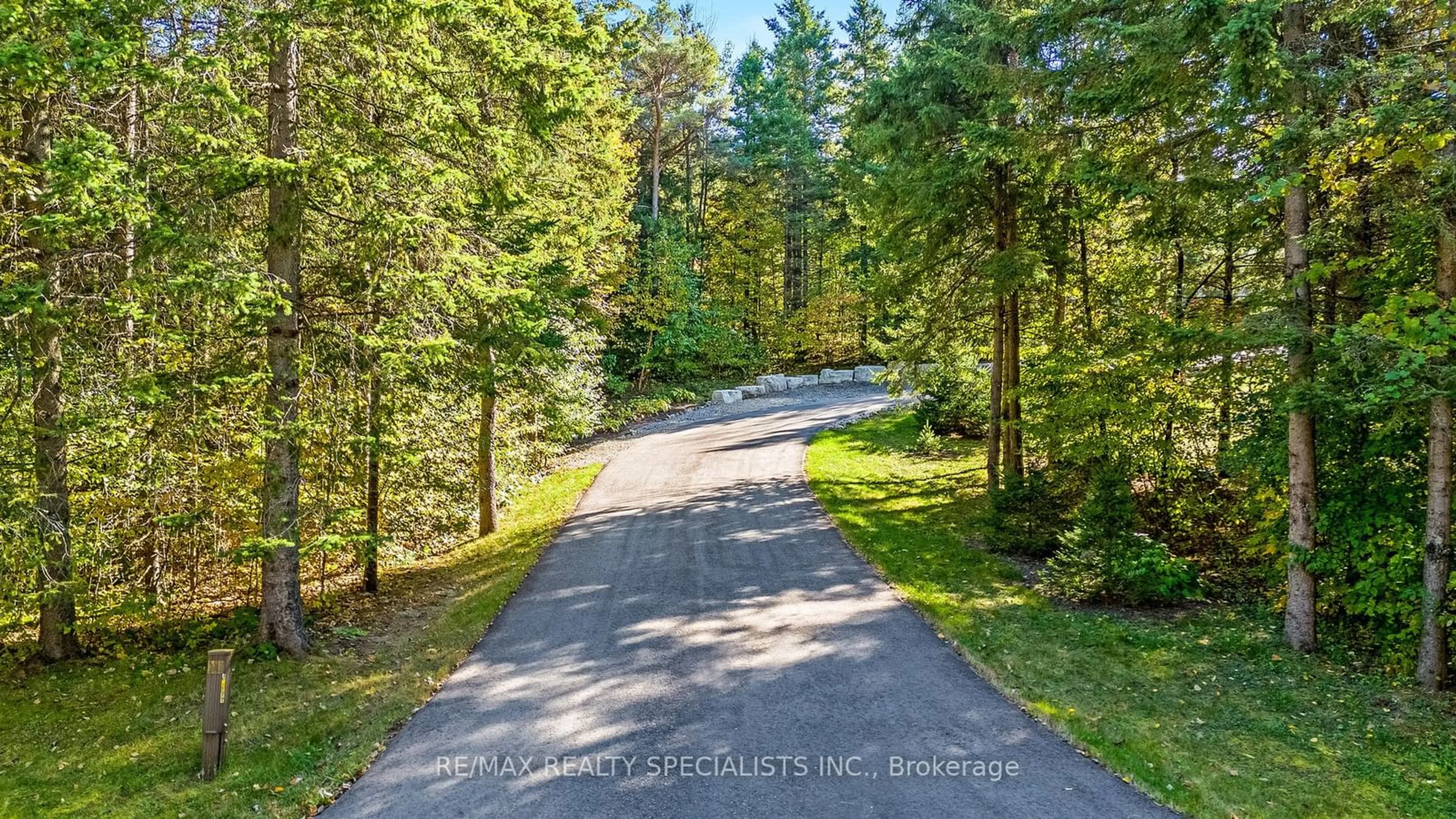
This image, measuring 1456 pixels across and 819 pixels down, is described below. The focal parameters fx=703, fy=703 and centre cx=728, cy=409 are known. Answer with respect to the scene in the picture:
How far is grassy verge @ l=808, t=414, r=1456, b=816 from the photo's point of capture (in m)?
4.96

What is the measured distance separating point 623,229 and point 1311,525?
19209 millimetres

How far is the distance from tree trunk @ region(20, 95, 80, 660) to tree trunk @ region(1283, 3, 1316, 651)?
11426mm

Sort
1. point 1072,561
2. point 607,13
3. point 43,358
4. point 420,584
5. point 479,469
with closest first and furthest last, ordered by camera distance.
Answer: point 43,358 → point 1072,561 → point 420,584 → point 479,469 → point 607,13

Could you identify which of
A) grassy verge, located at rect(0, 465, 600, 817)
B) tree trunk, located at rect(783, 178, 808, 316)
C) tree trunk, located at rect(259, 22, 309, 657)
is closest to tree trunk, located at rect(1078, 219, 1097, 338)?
grassy verge, located at rect(0, 465, 600, 817)

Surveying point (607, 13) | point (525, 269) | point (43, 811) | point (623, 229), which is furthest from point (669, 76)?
point (43, 811)

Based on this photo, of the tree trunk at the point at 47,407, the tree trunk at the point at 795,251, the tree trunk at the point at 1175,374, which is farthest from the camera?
the tree trunk at the point at 795,251

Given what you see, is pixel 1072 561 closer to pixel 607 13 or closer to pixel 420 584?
pixel 420 584

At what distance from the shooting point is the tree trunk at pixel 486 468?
484 inches

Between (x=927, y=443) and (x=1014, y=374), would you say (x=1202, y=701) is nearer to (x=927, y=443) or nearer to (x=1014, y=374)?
(x=1014, y=374)

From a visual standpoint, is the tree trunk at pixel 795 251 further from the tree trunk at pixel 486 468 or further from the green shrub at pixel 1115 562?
the green shrub at pixel 1115 562

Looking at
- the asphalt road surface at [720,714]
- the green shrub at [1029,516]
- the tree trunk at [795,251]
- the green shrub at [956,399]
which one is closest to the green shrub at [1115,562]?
the green shrub at [1029,516]

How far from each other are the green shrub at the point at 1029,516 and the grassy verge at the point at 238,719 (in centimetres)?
755

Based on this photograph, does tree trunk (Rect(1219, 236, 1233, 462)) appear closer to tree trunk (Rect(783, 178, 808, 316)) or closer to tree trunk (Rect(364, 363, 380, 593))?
tree trunk (Rect(364, 363, 380, 593))

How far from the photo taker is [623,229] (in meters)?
22.5
